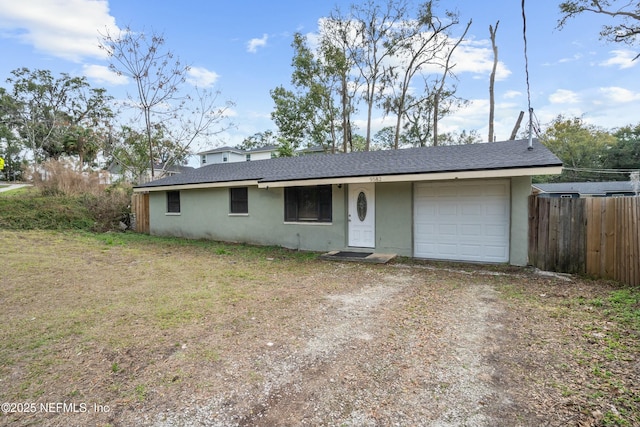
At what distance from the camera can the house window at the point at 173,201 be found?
1337 cm

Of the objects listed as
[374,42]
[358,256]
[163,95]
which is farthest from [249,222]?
[374,42]

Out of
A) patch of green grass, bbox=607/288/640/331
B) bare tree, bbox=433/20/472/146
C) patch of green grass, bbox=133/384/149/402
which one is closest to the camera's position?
patch of green grass, bbox=133/384/149/402

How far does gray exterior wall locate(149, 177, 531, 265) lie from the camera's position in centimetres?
748

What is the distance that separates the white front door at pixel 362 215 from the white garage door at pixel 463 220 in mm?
1211

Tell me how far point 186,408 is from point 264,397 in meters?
0.58

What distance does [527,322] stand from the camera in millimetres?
4141

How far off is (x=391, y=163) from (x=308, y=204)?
285 centimetres

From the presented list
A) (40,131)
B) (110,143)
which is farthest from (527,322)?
(40,131)

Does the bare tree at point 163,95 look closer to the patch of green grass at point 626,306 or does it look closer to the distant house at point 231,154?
the distant house at point 231,154

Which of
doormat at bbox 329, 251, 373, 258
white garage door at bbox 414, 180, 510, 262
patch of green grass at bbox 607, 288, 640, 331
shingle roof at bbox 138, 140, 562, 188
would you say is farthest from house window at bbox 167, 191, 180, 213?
patch of green grass at bbox 607, 288, 640, 331

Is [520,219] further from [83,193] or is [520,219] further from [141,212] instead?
[83,193]

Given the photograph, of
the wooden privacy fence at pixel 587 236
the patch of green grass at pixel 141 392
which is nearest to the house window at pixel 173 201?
the patch of green grass at pixel 141 392

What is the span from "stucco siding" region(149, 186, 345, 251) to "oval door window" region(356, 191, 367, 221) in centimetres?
49

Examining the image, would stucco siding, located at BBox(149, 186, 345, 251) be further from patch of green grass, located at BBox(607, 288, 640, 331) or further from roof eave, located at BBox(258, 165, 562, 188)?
patch of green grass, located at BBox(607, 288, 640, 331)
